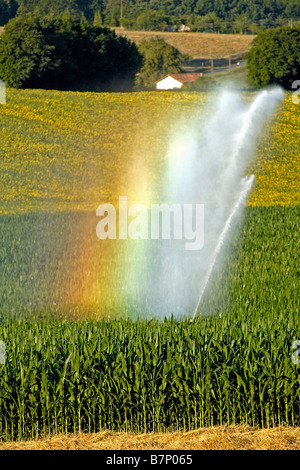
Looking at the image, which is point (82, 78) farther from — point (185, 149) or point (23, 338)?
point (23, 338)

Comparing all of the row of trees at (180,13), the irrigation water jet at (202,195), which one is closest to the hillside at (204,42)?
the row of trees at (180,13)

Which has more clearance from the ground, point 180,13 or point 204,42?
point 180,13

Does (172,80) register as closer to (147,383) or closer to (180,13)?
(180,13)

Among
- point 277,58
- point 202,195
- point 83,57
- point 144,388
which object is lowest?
point 144,388

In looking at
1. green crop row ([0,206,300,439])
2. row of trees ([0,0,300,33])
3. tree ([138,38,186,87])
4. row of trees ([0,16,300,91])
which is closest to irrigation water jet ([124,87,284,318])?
green crop row ([0,206,300,439])

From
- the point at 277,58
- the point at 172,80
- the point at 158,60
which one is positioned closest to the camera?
the point at 277,58

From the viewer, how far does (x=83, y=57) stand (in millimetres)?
72438

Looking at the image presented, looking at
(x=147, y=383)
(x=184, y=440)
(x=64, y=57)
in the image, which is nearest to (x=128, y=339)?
(x=147, y=383)

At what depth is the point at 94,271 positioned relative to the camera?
1830 centimetres

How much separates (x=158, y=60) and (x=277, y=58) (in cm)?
3470

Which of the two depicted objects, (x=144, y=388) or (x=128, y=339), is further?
(x=128, y=339)

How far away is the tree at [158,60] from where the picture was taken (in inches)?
4065

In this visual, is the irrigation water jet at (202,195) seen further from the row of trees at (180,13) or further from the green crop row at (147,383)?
the row of trees at (180,13)
